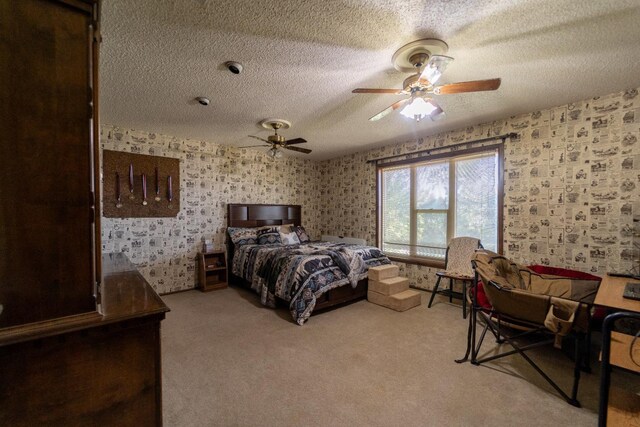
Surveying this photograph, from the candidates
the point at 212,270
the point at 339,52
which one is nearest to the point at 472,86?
the point at 339,52

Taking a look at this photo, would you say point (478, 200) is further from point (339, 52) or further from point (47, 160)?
point (47, 160)

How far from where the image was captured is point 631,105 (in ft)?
8.21

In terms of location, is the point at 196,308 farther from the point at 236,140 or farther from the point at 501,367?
the point at 501,367

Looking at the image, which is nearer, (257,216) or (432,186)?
(432,186)

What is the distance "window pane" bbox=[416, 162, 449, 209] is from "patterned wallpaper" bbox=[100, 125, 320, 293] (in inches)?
103

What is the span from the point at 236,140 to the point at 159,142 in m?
1.10

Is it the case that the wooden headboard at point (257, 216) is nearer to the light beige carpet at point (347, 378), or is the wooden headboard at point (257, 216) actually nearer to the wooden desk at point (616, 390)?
the light beige carpet at point (347, 378)

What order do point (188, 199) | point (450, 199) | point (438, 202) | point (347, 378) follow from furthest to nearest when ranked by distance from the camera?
point (188, 199)
point (438, 202)
point (450, 199)
point (347, 378)

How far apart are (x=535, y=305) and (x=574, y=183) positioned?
187cm

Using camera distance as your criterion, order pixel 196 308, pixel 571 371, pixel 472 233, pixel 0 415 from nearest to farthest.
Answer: pixel 0 415, pixel 571 371, pixel 196 308, pixel 472 233

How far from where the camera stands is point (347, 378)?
1.98m

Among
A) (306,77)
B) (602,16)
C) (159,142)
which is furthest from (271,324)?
(602,16)

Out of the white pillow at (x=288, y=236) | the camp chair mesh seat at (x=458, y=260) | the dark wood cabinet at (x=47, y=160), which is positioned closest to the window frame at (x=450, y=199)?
the camp chair mesh seat at (x=458, y=260)

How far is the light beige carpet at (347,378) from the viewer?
1621 millimetres
